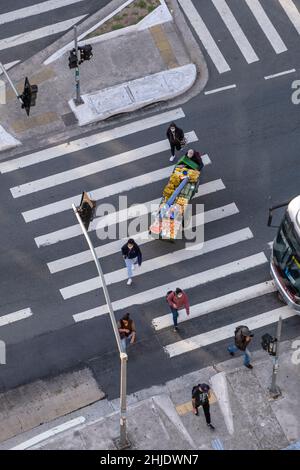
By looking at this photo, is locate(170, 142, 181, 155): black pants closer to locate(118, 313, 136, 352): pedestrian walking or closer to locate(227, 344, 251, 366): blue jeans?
locate(118, 313, 136, 352): pedestrian walking

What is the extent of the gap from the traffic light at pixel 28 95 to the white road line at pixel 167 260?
6.24 meters

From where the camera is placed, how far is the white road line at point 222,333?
35656mm

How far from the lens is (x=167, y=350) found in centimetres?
3562

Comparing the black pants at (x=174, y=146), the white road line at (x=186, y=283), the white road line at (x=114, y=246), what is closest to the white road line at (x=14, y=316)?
the white road line at (x=186, y=283)

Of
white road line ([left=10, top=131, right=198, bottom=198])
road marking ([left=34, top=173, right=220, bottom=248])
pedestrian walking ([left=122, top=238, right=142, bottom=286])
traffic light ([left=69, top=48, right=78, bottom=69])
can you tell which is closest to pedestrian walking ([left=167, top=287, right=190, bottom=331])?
pedestrian walking ([left=122, top=238, right=142, bottom=286])

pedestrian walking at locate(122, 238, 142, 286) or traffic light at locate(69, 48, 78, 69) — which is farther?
traffic light at locate(69, 48, 78, 69)

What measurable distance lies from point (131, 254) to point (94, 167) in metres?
4.86

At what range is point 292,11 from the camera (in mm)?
43406

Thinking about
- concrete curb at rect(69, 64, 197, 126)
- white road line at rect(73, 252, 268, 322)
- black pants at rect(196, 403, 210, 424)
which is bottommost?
black pants at rect(196, 403, 210, 424)

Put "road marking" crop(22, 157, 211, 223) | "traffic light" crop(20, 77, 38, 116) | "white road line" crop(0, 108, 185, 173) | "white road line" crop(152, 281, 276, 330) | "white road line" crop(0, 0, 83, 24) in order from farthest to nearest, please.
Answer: "white road line" crop(0, 0, 83, 24) < "white road line" crop(0, 108, 185, 173) < "road marking" crop(22, 157, 211, 223) < "traffic light" crop(20, 77, 38, 116) < "white road line" crop(152, 281, 276, 330)

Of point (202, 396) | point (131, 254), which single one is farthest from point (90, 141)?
point (202, 396)

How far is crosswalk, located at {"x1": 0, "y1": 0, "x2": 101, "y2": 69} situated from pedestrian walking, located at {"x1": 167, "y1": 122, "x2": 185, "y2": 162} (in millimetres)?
6668

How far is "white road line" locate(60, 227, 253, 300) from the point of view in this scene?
36812mm

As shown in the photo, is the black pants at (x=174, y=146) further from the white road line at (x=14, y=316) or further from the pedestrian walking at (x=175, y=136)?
the white road line at (x=14, y=316)
